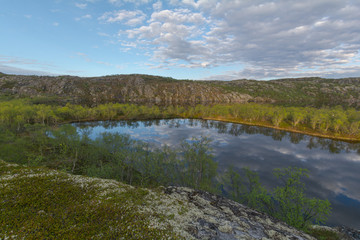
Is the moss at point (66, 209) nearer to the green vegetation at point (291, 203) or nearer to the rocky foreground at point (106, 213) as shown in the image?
the rocky foreground at point (106, 213)

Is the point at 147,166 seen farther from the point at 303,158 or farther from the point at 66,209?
the point at 303,158

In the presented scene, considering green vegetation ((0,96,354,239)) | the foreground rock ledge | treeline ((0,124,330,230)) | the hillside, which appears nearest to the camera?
the hillside

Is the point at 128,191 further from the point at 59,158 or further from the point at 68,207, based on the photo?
the point at 59,158

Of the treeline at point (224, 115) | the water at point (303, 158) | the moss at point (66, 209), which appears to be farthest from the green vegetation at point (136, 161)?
the water at point (303, 158)

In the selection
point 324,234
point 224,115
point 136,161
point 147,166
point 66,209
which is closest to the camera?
point 66,209

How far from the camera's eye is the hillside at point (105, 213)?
11289 millimetres

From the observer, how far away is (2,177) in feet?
52.6

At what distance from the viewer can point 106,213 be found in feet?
43.8

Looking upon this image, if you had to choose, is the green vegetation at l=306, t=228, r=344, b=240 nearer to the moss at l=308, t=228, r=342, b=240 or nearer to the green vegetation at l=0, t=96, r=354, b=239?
the moss at l=308, t=228, r=342, b=240

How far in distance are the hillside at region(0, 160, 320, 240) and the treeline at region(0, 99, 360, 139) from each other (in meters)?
118

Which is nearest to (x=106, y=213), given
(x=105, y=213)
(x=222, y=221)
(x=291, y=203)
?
(x=105, y=213)

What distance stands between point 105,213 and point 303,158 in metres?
102

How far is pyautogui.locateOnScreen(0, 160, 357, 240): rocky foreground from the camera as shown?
11.3m

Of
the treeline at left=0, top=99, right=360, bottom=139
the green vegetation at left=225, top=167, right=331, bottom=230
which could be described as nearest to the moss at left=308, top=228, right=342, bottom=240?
the green vegetation at left=225, top=167, right=331, bottom=230
